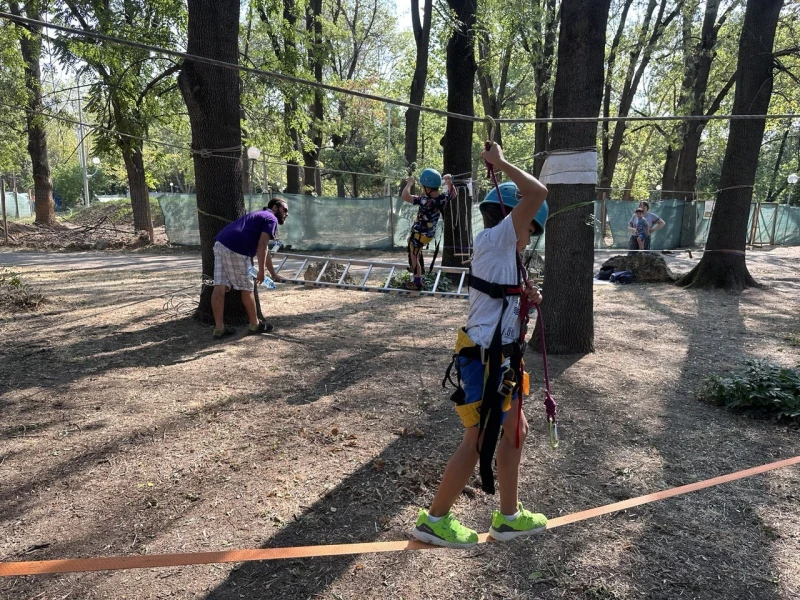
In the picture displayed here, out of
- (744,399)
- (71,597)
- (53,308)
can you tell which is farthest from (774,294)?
(53,308)

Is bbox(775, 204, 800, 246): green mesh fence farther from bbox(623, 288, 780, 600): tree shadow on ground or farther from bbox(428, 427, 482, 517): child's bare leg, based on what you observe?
bbox(428, 427, 482, 517): child's bare leg

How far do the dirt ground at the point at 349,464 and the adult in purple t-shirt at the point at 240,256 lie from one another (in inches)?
17.0

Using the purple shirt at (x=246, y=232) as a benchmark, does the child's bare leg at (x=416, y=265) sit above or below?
below

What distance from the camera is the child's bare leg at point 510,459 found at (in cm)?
246

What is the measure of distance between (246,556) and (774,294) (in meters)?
9.87

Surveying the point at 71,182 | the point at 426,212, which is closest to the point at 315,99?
the point at 426,212

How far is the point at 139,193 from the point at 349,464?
17.6 metres

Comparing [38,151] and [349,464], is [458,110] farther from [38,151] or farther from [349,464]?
[38,151]

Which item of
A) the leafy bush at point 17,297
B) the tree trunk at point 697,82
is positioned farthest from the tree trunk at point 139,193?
the tree trunk at point 697,82

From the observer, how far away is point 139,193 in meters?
18.1

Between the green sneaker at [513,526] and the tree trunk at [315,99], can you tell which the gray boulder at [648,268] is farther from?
the green sneaker at [513,526]

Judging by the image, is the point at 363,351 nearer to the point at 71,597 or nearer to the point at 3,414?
the point at 3,414

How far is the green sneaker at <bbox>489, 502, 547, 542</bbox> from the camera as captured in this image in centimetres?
254

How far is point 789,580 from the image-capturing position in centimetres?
235
